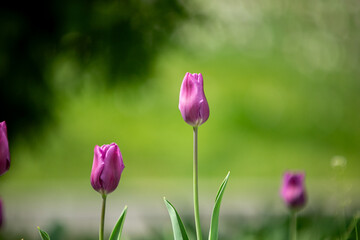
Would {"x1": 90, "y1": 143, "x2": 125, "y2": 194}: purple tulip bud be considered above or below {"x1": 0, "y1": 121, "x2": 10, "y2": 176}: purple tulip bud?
below

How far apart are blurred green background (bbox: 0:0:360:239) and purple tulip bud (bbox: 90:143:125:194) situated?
1.20 meters

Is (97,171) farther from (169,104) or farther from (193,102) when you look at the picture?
(169,104)

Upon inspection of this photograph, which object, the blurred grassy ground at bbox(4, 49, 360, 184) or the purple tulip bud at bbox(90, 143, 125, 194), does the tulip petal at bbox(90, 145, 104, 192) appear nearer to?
the purple tulip bud at bbox(90, 143, 125, 194)

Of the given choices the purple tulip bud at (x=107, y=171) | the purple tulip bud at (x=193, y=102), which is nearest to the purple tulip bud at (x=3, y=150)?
the purple tulip bud at (x=107, y=171)

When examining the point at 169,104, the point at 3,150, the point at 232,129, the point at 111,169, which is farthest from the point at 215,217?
the point at 169,104

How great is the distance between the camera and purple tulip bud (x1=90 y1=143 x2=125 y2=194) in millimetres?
1026

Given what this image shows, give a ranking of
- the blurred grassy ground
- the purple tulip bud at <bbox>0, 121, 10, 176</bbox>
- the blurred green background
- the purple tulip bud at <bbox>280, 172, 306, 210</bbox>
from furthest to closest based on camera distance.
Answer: the blurred grassy ground < the blurred green background < the purple tulip bud at <bbox>280, 172, 306, 210</bbox> < the purple tulip bud at <bbox>0, 121, 10, 176</bbox>

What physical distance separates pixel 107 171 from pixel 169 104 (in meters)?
→ 8.31

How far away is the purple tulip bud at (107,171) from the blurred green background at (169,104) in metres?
1.20

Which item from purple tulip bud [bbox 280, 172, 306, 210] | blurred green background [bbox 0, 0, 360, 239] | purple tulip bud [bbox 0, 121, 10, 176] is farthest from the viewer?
blurred green background [bbox 0, 0, 360, 239]

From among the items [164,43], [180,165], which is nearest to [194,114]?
[164,43]

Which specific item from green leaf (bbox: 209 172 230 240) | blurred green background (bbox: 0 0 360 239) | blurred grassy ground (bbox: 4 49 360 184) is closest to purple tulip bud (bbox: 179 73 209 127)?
green leaf (bbox: 209 172 230 240)

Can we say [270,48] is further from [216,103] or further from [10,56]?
[10,56]

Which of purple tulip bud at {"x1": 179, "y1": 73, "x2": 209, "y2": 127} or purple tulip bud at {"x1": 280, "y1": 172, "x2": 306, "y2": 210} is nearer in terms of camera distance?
purple tulip bud at {"x1": 179, "y1": 73, "x2": 209, "y2": 127}
